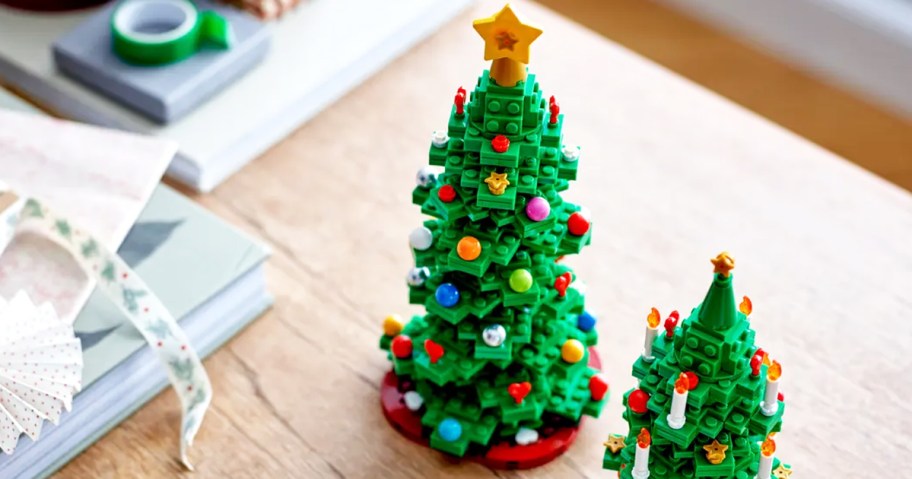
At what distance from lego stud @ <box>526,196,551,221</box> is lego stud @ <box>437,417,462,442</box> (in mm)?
190

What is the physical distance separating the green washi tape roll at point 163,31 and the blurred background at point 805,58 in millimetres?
874

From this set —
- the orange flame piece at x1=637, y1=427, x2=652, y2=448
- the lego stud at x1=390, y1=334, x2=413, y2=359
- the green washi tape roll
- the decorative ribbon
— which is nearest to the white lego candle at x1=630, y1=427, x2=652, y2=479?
the orange flame piece at x1=637, y1=427, x2=652, y2=448

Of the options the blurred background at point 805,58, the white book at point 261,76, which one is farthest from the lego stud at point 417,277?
the blurred background at point 805,58

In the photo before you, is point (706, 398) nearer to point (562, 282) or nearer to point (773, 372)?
point (773, 372)

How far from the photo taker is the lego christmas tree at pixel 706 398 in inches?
32.9

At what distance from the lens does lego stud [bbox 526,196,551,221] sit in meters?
0.91

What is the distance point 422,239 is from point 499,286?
0.07m

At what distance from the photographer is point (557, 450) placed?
40.4 inches

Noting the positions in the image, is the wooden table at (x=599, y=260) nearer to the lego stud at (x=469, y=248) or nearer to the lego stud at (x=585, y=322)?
the lego stud at (x=585, y=322)

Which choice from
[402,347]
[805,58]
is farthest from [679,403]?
[805,58]

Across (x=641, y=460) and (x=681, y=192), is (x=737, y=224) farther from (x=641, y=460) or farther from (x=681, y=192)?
(x=641, y=460)

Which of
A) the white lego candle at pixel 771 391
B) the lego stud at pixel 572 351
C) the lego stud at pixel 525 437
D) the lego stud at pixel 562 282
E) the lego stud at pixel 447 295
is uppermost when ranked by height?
the white lego candle at pixel 771 391

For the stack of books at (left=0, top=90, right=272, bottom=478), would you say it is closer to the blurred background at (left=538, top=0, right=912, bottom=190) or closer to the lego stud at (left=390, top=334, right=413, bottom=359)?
the lego stud at (left=390, top=334, right=413, bottom=359)

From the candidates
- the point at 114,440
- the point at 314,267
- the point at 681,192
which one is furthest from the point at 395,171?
the point at 114,440
